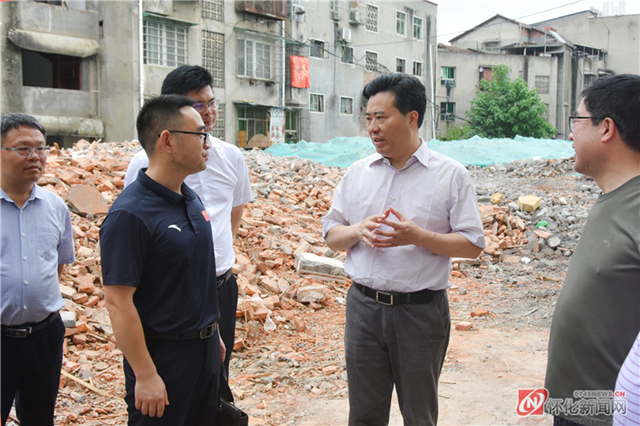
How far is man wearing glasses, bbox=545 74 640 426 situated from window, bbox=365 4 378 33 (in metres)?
31.1

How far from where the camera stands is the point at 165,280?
2340 mm

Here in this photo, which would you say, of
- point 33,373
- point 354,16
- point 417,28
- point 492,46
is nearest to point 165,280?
point 33,373

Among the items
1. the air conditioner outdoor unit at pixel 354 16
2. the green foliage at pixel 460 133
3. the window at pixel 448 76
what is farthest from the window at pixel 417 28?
the green foliage at pixel 460 133

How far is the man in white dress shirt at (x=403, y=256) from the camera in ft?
9.43

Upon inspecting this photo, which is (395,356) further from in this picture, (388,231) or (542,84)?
(542,84)

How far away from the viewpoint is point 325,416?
14.3ft

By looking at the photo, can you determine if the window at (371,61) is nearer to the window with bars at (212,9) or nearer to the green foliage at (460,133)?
the green foliage at (460,133)

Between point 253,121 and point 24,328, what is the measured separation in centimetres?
2366

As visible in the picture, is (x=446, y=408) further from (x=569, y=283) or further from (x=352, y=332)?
(x=569, y=283)

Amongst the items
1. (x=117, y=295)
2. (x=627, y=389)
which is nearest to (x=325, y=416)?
(x=117, y=295)

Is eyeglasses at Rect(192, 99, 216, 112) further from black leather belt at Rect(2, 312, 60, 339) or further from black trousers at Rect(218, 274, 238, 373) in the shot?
black leather belt at Rect(2, 312, 60, 339)

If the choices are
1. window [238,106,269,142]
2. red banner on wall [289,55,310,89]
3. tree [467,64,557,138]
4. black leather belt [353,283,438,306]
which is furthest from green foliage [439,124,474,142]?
black leather belt [353,283,438,306]

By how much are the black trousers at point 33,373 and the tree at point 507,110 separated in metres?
34.7

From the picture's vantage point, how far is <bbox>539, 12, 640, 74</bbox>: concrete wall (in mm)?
40594
